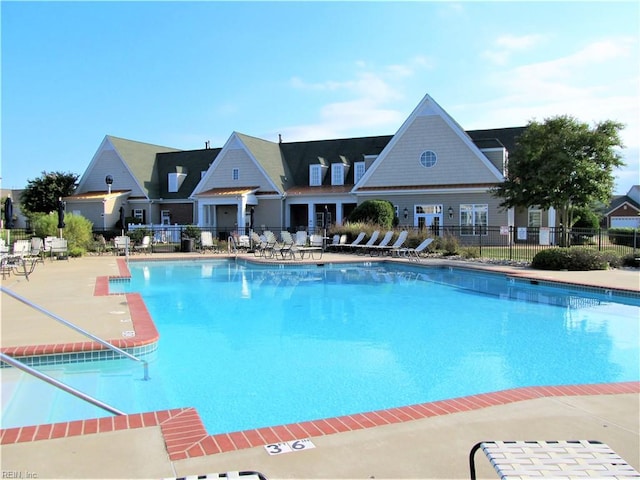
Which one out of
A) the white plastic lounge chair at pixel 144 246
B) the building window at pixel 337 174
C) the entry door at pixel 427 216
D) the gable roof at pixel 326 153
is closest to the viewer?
the white plastic lounge chair at pixel 144 246

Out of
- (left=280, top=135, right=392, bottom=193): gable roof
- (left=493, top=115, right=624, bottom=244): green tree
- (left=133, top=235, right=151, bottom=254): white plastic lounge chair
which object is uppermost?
(left=280, top=135, right=392, bottom=193): gable roof

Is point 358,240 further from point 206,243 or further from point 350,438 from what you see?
point 350,438

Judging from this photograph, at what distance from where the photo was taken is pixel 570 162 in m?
18.5

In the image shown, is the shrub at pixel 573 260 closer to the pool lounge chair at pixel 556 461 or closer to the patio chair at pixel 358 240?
the patio chair at pixel 358 240

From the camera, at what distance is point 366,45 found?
1351 cm

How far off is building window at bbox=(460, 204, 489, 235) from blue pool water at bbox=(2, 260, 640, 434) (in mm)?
13918

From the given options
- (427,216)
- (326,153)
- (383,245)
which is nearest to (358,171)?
(326,153)

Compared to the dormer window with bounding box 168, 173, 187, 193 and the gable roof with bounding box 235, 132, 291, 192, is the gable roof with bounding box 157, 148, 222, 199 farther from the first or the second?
the gable roof with bounding box 235, 132, 291, 192

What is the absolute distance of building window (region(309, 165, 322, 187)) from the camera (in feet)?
113

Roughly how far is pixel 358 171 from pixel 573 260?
62.0 feet

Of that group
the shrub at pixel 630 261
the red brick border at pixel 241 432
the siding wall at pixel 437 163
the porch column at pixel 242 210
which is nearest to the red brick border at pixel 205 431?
the red brick border at pixel 241 432

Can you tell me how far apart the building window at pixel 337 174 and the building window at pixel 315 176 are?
910 mm

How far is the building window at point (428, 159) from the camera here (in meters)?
29.3

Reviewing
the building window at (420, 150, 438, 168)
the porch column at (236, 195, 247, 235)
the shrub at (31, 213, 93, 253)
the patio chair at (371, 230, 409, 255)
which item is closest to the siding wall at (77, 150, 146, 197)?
the porch column at (236, 195, 247, 235)
